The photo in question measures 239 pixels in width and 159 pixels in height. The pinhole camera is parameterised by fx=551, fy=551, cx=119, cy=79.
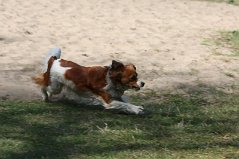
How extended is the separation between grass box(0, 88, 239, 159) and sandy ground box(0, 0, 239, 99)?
564 millimetres

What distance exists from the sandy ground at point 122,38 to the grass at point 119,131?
564mm

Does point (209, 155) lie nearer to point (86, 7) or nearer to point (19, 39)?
point (19, 39)

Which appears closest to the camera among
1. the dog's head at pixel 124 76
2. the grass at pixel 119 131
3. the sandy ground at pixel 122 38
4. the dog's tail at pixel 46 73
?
the grass at pixel 119 131

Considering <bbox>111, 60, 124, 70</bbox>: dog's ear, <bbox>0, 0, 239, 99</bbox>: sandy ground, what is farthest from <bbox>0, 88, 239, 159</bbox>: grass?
<bbox>0, 0, 239, 99</bbox>: sandy ground

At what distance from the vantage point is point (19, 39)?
721cm

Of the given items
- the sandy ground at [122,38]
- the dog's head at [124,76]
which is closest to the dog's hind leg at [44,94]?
the sandy ground at [122,38]

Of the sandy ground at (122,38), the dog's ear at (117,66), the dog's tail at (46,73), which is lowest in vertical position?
the sandy ground at (122,38)

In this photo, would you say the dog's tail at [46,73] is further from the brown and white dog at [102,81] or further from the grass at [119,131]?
the grass at [119,131]

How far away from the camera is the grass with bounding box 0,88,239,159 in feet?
11.8

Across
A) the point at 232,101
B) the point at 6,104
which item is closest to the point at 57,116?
the point at 6,104

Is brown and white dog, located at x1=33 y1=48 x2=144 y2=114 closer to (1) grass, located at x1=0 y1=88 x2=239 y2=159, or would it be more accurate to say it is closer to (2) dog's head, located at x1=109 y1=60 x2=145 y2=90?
(2) dog's head, located at x1=109 y1=60 x2=145 y2=90

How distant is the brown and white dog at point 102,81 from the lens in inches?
168

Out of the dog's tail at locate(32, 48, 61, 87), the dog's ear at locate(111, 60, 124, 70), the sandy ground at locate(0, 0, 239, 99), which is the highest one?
the dog's ear at locate(111, 60, 124, 70)

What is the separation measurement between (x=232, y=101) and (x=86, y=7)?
5.36 meters
